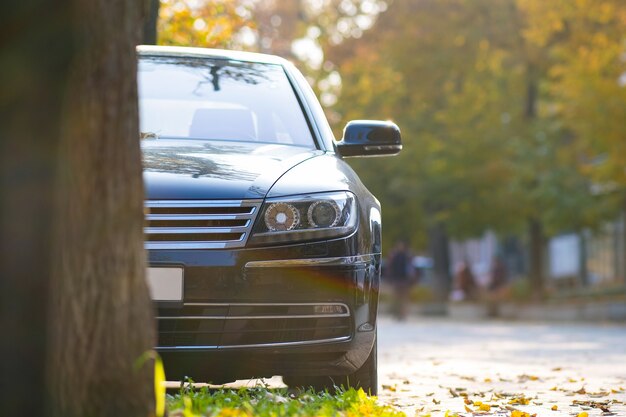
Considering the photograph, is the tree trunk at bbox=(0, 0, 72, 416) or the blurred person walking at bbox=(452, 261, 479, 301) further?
the blurred person walking at bbox=(452, 261, 479, 301)

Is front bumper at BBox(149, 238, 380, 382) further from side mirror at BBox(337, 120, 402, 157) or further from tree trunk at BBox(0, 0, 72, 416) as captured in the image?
tree trunk at BBox(0, 0, 72, 416)

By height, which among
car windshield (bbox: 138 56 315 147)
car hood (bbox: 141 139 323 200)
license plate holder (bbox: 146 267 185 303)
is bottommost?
license plate holder (bbox: 146 267 185 303)

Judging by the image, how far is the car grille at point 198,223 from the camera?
584cm

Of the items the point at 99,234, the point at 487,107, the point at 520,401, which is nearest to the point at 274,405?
the point at 99,234

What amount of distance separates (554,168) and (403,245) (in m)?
4.83

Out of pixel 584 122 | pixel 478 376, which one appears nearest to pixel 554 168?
pixel 584 122

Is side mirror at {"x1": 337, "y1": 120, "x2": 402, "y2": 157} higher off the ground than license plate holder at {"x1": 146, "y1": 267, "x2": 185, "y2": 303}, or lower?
higher

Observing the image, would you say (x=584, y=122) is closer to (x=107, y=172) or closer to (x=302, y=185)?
(x=302, y=185)

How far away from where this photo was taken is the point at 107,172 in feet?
13.7

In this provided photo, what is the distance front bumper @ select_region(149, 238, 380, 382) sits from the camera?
579 cm

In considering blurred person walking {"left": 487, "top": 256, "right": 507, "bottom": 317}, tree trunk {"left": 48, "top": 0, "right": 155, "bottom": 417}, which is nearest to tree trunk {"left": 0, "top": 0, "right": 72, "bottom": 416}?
tree trunk {"left": 48, "top": 0, "right": 155, "bottom": 417}

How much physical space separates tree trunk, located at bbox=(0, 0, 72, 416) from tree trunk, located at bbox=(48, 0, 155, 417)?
0.04 m

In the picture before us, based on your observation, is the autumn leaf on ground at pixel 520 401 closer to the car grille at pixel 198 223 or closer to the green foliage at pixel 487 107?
the car grille at pixel 198 223

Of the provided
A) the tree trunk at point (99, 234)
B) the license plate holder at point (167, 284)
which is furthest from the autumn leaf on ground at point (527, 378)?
the tree trunk at point (99, 234)
